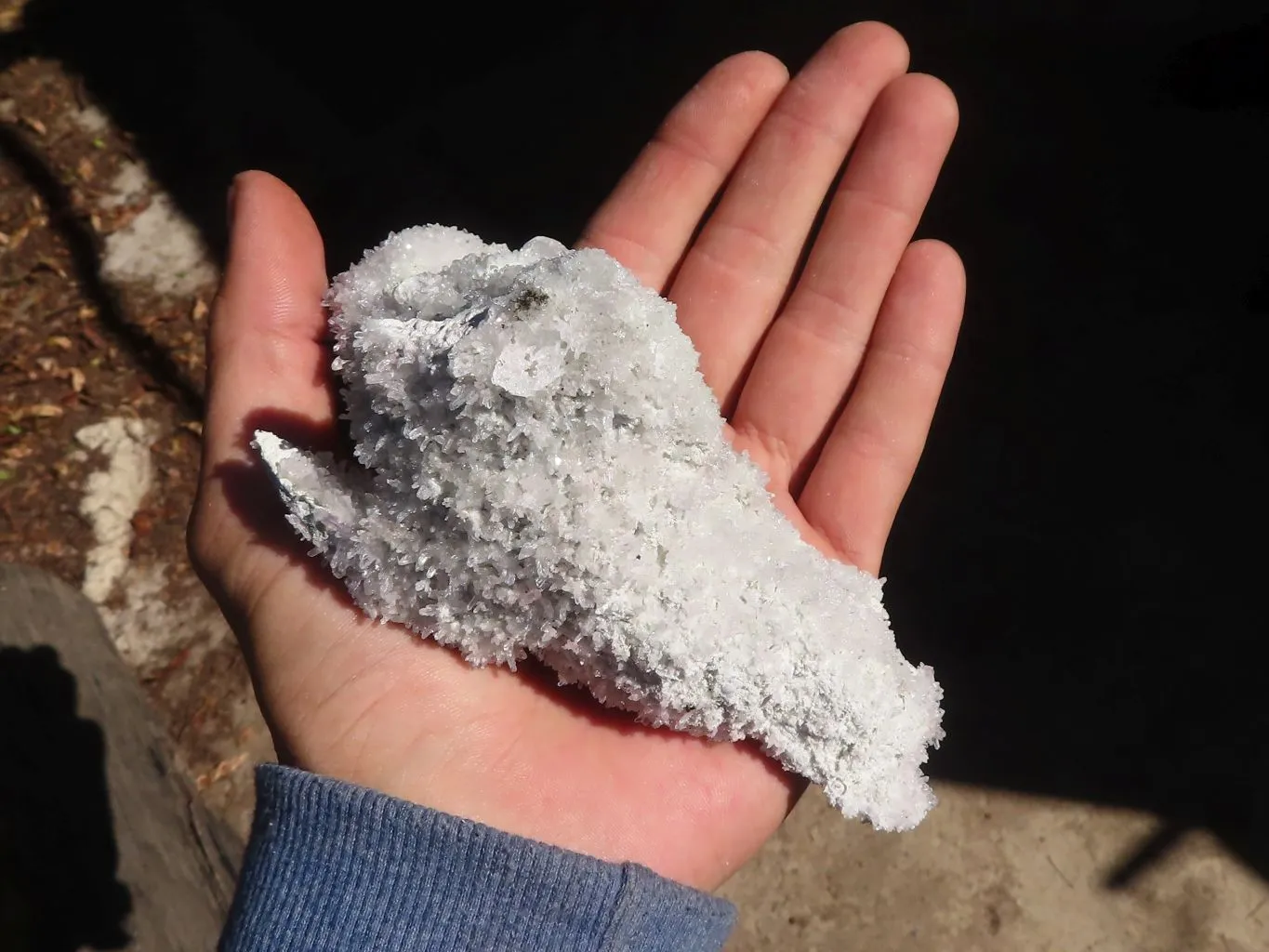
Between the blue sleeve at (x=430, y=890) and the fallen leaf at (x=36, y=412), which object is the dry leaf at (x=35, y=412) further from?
the blue sleeve at (x=430, y=890)

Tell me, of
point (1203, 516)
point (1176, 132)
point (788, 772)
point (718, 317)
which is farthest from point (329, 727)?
point (1176, 132)

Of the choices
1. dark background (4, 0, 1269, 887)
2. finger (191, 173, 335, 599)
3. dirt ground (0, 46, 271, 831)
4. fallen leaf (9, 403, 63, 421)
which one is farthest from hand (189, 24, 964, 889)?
fallen leaf (9, 403, 63, 421)

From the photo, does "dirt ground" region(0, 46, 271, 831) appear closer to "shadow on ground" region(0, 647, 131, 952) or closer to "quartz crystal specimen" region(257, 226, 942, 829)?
"shadow on ground" region(0, 647, 131, 952)

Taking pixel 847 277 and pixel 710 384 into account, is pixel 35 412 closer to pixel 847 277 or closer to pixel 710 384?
pixel 710 384

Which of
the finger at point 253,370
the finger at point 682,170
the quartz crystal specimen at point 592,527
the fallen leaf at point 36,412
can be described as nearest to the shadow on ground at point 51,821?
the fallen leaf at point 36,412

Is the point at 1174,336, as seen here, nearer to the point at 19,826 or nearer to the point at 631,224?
the point at 631,224

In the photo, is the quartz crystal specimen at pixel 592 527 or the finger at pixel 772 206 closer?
the quartz crystal specimen at pixel 592 527
